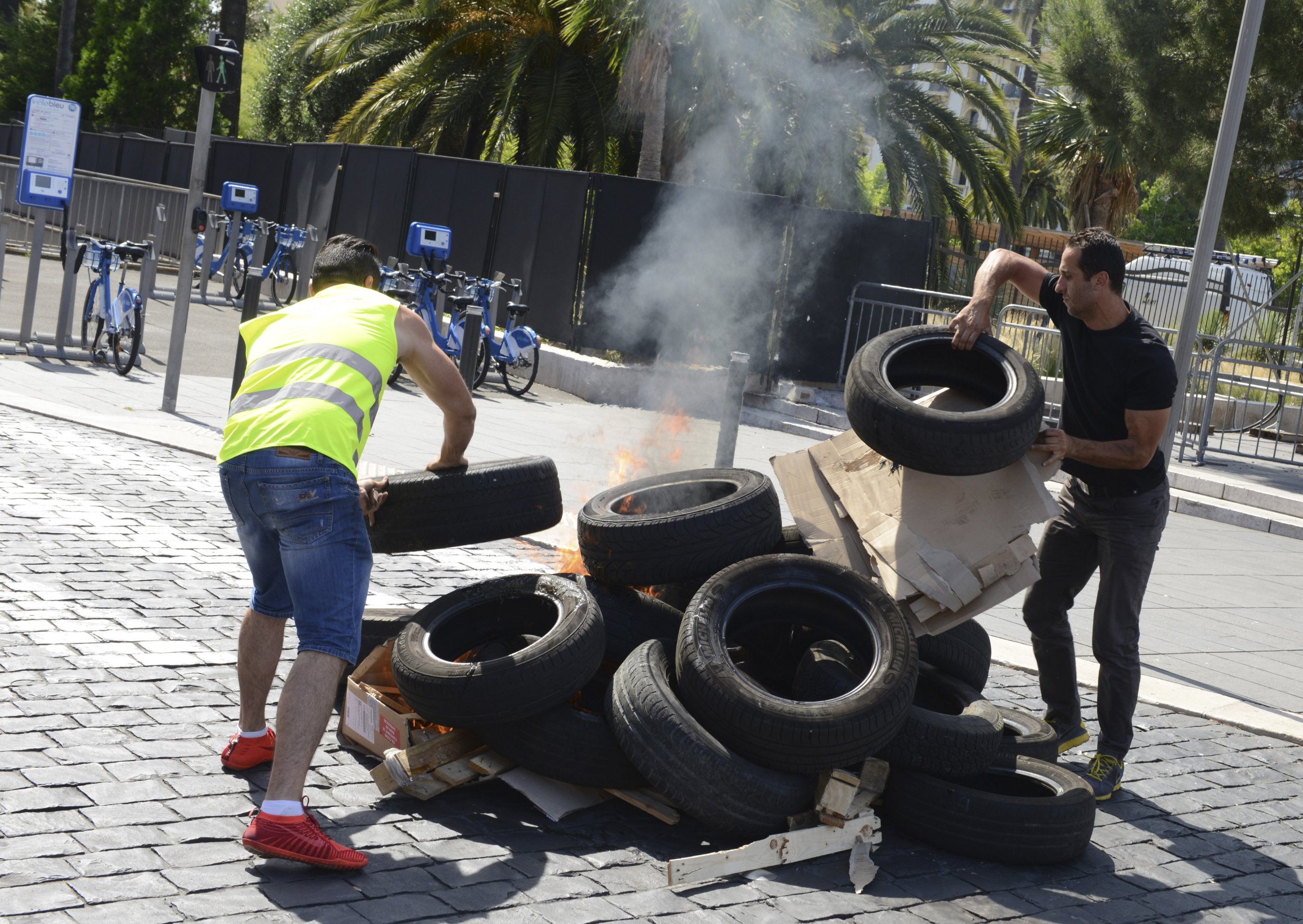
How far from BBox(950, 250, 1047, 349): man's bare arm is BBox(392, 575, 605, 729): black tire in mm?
1874

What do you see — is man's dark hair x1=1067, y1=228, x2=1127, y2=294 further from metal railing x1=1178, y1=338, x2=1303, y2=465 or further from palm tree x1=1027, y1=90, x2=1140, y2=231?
palm tree x1=1027, y1=90, x2=1140, y2=231

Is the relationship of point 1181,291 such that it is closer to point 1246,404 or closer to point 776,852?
point 1246,404

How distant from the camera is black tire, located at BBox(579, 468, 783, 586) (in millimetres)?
4711

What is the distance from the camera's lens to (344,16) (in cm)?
2664

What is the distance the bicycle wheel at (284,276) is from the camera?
66.2 feet

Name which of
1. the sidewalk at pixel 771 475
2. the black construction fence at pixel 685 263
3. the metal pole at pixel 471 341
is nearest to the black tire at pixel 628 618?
the sidewalk at pixel 771 475

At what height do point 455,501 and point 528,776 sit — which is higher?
point 455,501

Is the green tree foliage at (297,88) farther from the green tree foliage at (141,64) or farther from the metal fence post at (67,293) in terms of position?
the metal fence post at (67,293)

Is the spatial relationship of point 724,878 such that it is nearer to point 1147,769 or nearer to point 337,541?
point 337,541

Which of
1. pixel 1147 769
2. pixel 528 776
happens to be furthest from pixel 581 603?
pixel 1147 769

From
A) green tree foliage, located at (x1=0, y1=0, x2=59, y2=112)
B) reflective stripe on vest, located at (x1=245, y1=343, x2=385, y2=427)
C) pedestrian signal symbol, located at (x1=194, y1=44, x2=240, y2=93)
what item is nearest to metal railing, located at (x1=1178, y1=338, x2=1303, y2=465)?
pedestrian signal symbol, located at (x1=194, y1=44, x2=240, y2=93)

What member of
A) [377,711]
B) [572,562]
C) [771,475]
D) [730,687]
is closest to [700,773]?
[730,687]

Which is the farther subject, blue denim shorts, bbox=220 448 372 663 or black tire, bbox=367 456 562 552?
black tire, bbox=367 456 562 552

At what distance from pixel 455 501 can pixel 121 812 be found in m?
1.57
